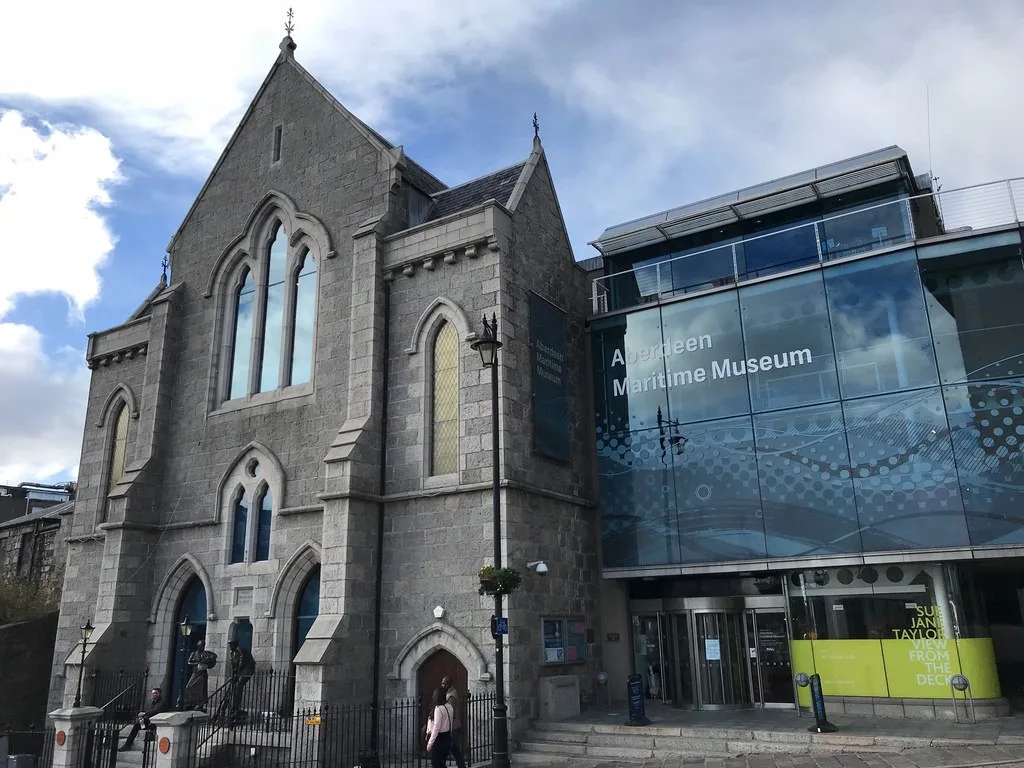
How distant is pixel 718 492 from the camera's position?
61.1 feet

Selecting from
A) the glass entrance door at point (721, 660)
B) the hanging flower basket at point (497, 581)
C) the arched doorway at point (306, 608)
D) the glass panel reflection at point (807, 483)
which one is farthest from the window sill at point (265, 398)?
the glass panel reflection at point (807, 483)

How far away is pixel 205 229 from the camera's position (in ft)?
81.0

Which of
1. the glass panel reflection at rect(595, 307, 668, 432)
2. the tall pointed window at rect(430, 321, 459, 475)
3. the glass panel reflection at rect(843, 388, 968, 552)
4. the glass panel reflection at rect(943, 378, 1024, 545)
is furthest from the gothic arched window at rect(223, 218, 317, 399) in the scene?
the glass panel reflection at rect(943, 378, 1024, 545)

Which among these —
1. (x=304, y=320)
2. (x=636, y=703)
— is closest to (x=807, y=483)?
(x=636, y=703)

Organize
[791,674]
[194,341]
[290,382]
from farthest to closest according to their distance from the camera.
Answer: [194,341], [290,382], [791,674]

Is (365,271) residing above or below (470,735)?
above

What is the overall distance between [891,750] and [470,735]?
289 inches

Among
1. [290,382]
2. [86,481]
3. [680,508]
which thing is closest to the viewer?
[680,508]

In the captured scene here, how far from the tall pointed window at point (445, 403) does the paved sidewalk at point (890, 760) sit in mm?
7154

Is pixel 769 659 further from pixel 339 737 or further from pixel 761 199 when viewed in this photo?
pixel 761 199

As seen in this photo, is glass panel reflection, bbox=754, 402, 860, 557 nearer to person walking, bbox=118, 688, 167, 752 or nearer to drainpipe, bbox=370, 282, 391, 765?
drainpipe, bbox=370, 282, 391, 765

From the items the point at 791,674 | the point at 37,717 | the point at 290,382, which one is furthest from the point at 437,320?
the point at 37,717

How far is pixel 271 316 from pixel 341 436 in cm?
579

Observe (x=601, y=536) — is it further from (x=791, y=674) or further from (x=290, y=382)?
(x=290, y=382)
